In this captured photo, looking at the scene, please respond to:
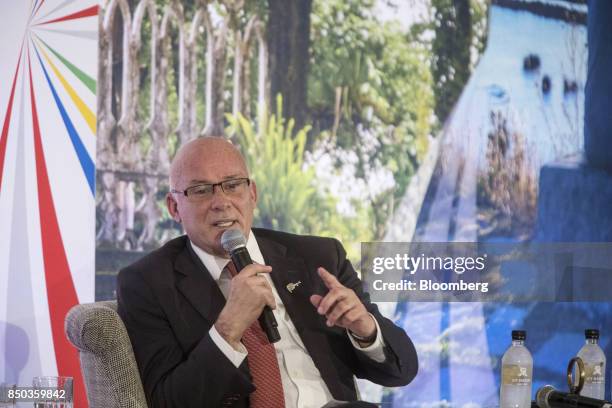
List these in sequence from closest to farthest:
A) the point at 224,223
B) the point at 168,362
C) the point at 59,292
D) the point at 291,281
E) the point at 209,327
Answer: the point at 168,362
the point at 209,327
the point at 224,223
the point at 291,281
the point at 59,292

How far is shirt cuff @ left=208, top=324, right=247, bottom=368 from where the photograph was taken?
254 cm

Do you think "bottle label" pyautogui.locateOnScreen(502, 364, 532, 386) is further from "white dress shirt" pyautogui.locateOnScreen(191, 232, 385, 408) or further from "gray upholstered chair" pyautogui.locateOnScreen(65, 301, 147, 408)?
A: "gray upholstered chair" pyautogui.locateOnScreen(65, 301, 147, 408)

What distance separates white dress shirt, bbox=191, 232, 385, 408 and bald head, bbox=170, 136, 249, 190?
0.23m

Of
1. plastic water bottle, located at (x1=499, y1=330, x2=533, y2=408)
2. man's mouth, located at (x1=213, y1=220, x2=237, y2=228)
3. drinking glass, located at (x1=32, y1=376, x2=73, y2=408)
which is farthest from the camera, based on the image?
man's mouth, located at (x1=213, y1=220, x2=237, y2=228)

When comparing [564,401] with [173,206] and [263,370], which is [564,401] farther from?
[173,206]

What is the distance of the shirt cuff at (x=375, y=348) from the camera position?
2.75 m

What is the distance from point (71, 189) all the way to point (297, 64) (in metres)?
1.33

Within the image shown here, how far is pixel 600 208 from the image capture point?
4.75 metres

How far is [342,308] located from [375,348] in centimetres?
25

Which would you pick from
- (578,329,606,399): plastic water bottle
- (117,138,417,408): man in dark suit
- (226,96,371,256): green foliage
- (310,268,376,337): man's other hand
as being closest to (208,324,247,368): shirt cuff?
(117,138,417,408): man in dark suit

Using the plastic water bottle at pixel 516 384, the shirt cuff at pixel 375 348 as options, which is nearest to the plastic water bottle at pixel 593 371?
the plastic water bottle at pixel 516 384

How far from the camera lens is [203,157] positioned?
113 inches

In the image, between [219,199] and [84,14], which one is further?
[84,14]

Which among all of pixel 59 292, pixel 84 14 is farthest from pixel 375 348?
pixel 84 14
